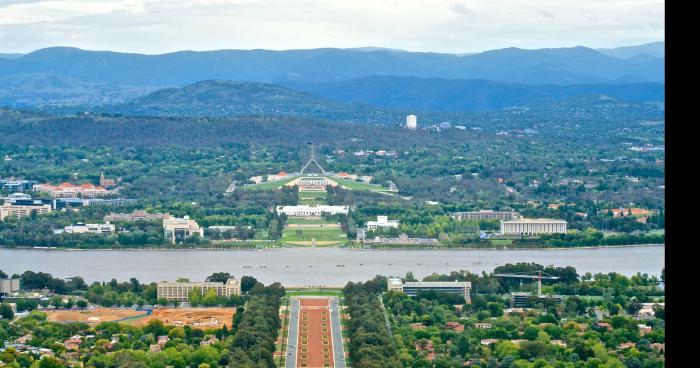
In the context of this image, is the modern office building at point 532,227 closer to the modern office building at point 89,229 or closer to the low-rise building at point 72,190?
the modern office building at point 89,229

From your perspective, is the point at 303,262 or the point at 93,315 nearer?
the point at 93,315

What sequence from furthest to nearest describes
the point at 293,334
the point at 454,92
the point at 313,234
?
1. the point at 454,92
2. the point at 313,234
3. the point at 293,334

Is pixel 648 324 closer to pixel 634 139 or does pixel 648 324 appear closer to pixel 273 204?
pixel 273 204

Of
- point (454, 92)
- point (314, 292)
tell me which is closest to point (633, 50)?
point (454, 92)

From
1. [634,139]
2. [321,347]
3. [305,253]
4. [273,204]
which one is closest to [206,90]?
[634,139]

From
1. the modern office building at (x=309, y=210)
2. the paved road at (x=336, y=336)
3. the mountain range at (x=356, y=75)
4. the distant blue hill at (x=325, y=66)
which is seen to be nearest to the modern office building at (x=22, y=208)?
the modern office building at (x=309, y=210)

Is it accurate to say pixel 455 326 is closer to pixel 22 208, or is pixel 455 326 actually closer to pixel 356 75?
pixel 22 208
